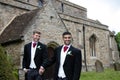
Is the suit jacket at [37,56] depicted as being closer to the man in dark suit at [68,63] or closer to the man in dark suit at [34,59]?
the man in dark suit at [34,59]

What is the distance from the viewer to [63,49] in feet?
19.9

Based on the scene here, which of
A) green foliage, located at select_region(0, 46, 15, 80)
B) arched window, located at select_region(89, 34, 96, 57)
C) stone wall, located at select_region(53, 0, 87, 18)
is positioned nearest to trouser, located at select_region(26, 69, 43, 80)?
green foliage, located at select_region(0, 46, 15, 80)

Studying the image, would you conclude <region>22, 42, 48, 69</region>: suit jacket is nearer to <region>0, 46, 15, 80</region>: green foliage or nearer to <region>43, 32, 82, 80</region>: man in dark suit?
<region>0, 46, 15, 80</region>: green foliage

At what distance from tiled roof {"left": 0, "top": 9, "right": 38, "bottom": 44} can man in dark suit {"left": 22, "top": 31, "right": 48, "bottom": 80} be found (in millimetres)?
11261

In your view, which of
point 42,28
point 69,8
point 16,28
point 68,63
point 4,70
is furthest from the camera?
point 69,8

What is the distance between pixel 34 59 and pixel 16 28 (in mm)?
13100

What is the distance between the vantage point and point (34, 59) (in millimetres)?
6875

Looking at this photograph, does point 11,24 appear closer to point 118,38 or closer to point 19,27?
point 19,27

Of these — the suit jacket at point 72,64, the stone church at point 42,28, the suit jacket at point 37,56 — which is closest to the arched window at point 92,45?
the stone church at point 42,28

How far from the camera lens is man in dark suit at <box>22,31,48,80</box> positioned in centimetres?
682

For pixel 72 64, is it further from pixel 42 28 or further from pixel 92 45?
pixel 92 45

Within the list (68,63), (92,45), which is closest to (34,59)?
(68,63)

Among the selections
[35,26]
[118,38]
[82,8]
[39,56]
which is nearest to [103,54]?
[82,8]

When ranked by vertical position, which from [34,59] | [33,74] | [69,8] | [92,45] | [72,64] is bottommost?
[33,74]
